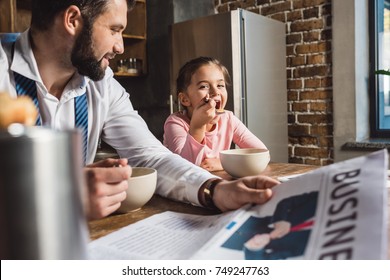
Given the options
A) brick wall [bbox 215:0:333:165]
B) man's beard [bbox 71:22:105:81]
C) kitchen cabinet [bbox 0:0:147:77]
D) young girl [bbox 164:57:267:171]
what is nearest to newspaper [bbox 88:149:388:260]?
man's beard [bbox 71:22:105:81]

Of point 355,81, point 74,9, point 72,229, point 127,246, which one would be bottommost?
point 127,246

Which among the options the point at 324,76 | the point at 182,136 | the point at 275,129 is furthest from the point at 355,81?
the point at 182,136

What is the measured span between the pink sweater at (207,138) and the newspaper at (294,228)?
0.86m

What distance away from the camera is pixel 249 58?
2656 mm

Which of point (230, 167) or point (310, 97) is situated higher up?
point (310, 97)

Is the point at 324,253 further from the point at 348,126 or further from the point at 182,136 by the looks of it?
the point at 348,126

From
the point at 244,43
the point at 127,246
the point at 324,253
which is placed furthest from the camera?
the point at 244,43

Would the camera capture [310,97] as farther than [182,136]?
Yes

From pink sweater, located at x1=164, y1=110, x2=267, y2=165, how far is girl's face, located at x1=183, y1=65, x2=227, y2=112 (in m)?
0.11

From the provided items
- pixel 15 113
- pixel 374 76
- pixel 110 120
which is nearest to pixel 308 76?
pixel 374 76

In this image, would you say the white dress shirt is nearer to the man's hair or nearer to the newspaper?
the man's hair

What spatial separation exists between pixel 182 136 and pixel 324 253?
1.34 metres

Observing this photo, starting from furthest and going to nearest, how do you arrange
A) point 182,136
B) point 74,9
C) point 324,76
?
point 324,76
point 182,136
point 74,9

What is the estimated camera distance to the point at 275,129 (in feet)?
9.59
